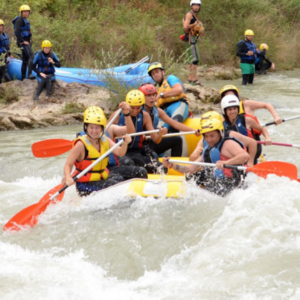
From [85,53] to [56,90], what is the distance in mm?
3720

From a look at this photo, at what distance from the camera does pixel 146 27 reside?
15344mm

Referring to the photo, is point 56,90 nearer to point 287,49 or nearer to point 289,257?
point 289,257

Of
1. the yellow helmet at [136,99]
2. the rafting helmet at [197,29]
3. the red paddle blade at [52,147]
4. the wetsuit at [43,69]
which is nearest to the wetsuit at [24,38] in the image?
the wetsuit at [43,69]

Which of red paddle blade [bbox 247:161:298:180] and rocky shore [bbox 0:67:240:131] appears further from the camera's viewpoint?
rocky shore [bbox 0:67:240:131]

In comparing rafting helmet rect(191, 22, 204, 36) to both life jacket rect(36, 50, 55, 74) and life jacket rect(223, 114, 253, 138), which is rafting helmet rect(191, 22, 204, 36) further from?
life jacket rect(223, 114, 253, 138)

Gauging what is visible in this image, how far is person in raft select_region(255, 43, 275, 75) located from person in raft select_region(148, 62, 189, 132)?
7.94 metres

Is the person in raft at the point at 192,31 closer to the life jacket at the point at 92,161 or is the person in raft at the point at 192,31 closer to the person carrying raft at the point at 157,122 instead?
the person carrying raft at the point at 157,122

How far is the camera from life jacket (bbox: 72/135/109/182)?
5551 mm

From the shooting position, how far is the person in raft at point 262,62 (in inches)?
582

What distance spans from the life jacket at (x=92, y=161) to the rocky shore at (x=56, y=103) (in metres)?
4.50

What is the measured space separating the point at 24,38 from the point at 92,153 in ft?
22.7

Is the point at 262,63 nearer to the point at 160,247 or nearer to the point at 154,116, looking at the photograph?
the point at 154,116

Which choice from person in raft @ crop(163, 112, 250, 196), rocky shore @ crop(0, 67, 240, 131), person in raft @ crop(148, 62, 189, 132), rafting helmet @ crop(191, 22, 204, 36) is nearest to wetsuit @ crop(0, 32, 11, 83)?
rocky shore @ crop(0, 67, 240, 131)

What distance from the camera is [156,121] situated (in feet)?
21.8
